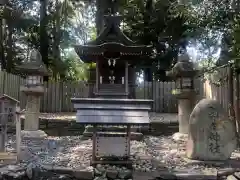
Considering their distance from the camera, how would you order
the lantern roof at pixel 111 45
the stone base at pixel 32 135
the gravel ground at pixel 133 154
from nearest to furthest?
the gravel ground at pixel 133 154
the stone base at pixel 32 135
the lantern roof at pixel 111 45

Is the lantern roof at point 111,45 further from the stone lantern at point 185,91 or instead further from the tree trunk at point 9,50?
the tree trunk at point 9,50

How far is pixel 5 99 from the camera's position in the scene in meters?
7.07

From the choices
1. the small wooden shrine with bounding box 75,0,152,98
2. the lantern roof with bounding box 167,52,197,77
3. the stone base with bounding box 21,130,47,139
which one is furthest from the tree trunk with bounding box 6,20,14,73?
the lantern roof with bounding box 167,52,197,77

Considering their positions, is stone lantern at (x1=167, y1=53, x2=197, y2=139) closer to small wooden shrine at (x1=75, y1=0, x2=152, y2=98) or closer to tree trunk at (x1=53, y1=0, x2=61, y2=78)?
small wooden shrine at (x1=75, y1=0, x2=152, y2=98)

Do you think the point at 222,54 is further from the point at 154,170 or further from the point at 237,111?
the point at 154,170

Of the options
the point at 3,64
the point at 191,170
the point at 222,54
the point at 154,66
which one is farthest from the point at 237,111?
the point at 3,64

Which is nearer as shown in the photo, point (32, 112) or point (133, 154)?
point (133, 154)

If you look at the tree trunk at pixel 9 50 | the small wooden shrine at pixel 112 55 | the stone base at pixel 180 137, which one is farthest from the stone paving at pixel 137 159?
the tree trunk at pixel 9 50

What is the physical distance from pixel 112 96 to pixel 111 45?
73.3 inches

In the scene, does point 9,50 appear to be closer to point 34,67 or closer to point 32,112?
point 34,67

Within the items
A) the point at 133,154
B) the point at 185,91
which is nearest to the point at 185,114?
the point at 185,91

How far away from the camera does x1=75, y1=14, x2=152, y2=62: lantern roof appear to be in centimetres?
1045

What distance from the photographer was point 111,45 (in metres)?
10.4

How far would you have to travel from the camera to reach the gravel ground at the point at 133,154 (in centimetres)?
639
